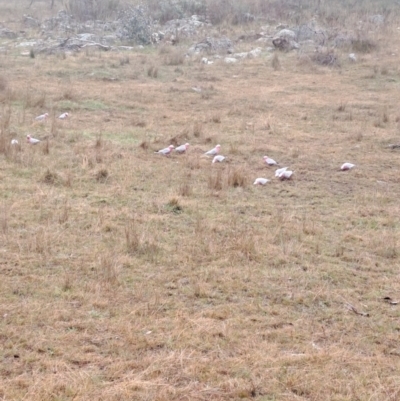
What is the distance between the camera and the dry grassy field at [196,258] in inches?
125

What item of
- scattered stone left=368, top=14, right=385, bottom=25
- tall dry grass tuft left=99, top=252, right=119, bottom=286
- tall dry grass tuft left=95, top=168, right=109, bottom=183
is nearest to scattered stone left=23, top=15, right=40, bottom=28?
scattered stone left=368, top=14, right=385, bottom=25

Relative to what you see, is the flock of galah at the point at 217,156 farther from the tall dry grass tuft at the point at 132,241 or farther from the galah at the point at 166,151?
the tall dry grass tuft at the point at 132,241

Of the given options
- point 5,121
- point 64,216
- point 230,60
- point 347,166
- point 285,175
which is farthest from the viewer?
point 230,60

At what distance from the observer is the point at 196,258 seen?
455 centimetres

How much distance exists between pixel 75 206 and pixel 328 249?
2227 mm

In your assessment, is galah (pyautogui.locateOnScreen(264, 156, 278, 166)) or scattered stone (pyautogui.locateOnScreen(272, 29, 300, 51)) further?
scattered stone (pyautogui.locateOnScreen(272, 29, 300, 51))

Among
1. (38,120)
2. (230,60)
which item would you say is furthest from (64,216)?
(230,60)

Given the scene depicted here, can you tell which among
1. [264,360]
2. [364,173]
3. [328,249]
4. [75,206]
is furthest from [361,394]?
[364,173]

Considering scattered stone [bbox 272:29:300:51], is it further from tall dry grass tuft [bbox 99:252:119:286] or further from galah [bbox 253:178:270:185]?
tall dry grass tuft [bbox 99:252:119:286]

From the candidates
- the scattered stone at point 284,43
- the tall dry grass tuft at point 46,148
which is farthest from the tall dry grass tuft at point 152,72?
the tall dry grass tuft at point 46,148

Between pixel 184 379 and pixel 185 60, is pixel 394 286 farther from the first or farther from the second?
pixel 185 60

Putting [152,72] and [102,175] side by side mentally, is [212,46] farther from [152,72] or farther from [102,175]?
[102,175]

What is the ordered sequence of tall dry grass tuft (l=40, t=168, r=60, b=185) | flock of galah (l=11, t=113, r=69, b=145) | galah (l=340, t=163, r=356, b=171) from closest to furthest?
1. tall dry grass tuft (l=40, t=168, r=60, b=185)
2. galah (l=340, t=163, r=356, b=171)
3. flock of galah (l=11, t=113, r=69, b=145)

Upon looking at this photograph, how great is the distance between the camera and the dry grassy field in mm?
3170
